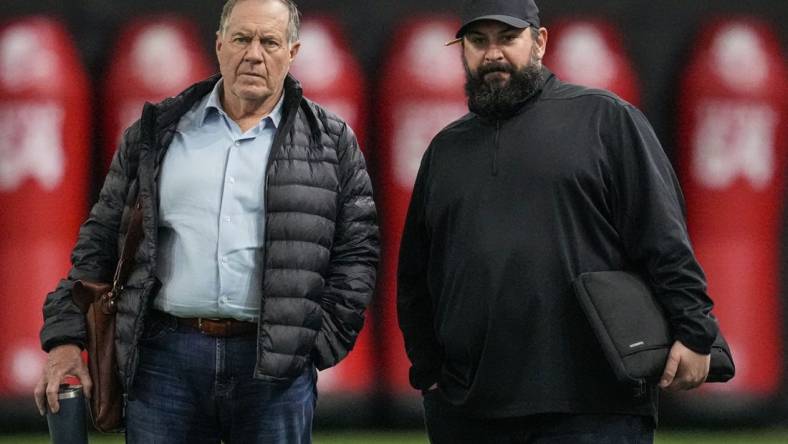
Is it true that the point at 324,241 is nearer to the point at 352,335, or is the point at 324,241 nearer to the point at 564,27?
the point at 352,335

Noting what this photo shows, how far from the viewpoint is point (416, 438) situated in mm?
4055

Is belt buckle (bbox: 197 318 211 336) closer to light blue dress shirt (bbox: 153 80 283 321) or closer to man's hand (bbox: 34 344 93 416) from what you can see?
light blue dress shirt (bbox: 153 80 283 321)

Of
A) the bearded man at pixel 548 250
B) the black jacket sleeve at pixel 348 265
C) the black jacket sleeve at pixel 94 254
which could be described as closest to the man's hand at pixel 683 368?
the bearded man at pixel 548 250

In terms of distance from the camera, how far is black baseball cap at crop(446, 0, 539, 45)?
2.20 metres

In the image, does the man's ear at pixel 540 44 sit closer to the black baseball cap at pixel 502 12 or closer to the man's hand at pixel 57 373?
the black baseball cap at pixel 502 12

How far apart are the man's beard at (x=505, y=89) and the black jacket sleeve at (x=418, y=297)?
0.69 feet

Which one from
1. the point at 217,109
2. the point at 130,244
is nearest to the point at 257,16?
the point at 217,109

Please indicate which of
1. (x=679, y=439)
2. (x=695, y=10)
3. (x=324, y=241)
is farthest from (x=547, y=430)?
(x=695, y=10)

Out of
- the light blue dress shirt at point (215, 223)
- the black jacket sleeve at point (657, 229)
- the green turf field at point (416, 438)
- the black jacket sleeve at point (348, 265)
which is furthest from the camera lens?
the green turf field at point (416, 438)

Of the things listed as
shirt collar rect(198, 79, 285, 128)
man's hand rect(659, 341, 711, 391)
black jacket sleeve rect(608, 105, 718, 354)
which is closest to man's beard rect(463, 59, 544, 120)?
black jacket sleeve rect(608, 105, 718, 354)

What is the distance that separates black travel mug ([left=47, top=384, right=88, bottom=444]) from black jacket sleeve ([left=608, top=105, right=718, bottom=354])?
1.18 meters

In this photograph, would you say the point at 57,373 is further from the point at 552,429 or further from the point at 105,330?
the point at 552,429

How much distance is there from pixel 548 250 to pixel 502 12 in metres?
0.51

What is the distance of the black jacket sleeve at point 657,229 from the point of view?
6.68ft
